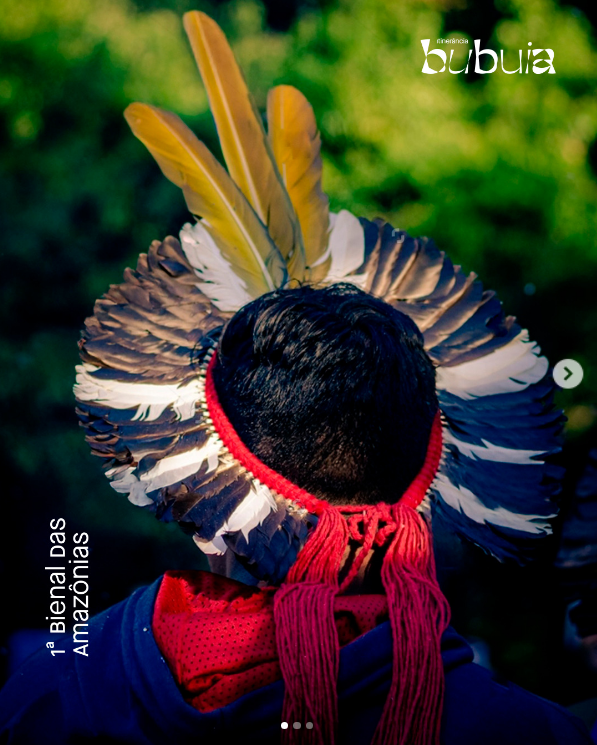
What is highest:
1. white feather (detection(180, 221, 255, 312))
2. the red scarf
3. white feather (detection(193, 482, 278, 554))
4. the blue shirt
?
white feather (detection(180, 221, 255, 312))

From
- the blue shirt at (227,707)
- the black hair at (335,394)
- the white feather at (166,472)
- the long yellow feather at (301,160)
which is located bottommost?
the blue shirt at (227,707)

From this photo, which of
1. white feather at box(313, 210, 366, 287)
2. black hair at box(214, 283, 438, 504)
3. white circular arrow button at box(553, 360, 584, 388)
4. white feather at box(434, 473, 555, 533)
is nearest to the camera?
black hair at box(214, 283, 438, 504)

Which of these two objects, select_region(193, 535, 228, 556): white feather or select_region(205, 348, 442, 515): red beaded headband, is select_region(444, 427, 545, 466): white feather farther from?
select_region(193, 535, 228, 556): white feather

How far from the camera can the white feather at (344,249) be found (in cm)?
133

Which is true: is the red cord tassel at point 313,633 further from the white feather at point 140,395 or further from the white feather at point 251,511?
the white feather at point 140,395

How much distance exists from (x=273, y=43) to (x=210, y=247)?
1061mm

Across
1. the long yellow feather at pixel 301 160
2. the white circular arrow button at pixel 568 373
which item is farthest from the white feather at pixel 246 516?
the white circular arrow button at pixel 568 373

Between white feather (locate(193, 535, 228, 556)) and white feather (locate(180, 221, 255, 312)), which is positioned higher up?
white feather (locate(180, 221, 255, 312))

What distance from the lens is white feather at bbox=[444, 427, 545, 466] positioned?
1143 mm

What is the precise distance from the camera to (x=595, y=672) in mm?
1765

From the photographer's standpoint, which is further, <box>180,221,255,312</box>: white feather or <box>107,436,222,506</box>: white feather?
<box>180,221,255,312</box>: white feather

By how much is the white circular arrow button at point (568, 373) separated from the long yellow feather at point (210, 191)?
3.61 feet

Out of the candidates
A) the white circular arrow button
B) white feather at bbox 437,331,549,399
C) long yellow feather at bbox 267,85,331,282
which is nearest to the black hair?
white feather at bbox 437,331,549,399

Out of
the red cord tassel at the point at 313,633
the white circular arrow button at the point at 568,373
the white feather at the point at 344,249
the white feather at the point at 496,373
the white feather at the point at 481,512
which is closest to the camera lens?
the red cord tassel at the point at 313,633
